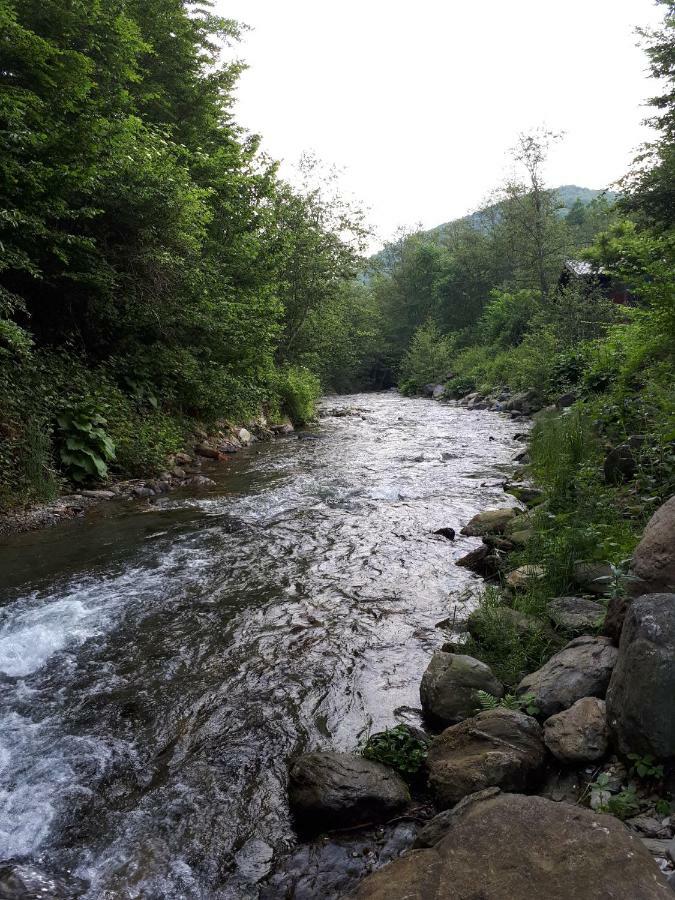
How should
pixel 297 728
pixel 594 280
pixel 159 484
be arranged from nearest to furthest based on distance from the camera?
pixel 297 728 < pixel 159 484 < pixel 594 280

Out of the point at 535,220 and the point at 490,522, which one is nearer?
the point at 490,522

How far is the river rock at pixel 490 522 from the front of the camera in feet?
23.0

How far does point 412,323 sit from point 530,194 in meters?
21.2

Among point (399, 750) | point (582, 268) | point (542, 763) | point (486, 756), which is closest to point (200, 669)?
point (399, 750)

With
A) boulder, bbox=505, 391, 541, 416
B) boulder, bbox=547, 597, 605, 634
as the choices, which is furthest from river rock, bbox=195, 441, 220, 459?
boulder, bbox=505, 391, 541, 416

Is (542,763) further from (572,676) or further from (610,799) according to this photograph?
(572,676)

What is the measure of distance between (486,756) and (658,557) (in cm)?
160

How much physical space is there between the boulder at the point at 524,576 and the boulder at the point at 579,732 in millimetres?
1950

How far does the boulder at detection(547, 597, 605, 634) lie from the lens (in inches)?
158

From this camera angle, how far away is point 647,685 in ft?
8.57

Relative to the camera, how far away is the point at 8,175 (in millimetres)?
7625

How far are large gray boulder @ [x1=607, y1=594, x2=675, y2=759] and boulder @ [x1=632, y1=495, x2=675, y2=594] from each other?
448 millimetres

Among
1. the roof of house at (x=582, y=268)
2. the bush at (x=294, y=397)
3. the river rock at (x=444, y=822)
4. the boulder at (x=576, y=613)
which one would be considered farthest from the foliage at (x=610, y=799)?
the roof of house at (x=582, y=268)

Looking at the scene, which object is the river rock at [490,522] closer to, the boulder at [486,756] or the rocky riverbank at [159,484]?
the boulder at [486,756]
